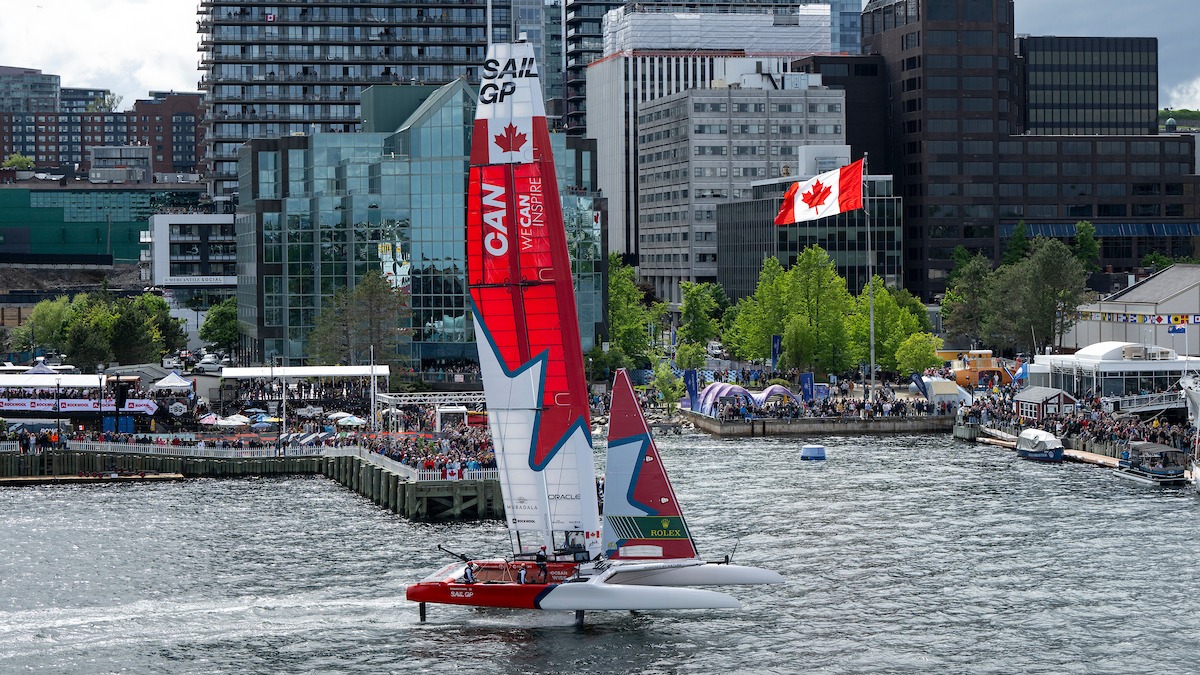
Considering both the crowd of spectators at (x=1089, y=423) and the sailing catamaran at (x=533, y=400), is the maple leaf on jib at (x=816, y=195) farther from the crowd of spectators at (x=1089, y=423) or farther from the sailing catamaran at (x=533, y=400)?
the sailing catamaran at (x=533, y=400)

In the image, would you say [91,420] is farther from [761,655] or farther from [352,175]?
[761,655]

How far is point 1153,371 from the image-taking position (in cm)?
12581

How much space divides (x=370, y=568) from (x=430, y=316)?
78.8m

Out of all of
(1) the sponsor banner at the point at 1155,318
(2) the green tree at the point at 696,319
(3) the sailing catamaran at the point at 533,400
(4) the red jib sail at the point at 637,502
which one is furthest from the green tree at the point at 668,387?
(3) the sailing catamaran at the point at 533,400

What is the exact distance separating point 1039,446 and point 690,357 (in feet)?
163

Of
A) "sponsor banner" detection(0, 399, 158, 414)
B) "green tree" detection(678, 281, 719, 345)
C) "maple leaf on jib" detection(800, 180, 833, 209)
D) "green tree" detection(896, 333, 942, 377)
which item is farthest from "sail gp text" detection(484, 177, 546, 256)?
"green tree" detection(678, 281, 719, 345)

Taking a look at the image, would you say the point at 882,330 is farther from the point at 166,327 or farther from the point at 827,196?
the point at 166,327

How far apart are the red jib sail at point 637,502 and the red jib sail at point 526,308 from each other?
72.3 inches

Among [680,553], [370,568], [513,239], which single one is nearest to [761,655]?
[680,553]

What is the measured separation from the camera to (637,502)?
2451 inches

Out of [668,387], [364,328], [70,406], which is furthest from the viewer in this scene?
[364,328]

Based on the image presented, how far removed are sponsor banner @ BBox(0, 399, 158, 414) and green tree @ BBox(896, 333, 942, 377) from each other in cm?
6831

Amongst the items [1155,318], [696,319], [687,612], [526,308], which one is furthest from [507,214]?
[696,319]

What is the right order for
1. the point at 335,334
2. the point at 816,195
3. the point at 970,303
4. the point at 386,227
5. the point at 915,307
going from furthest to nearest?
the point at 915,307 → the point at 970,303 → the point at 816,195 → the point at 386,227 → the point at 335,334
